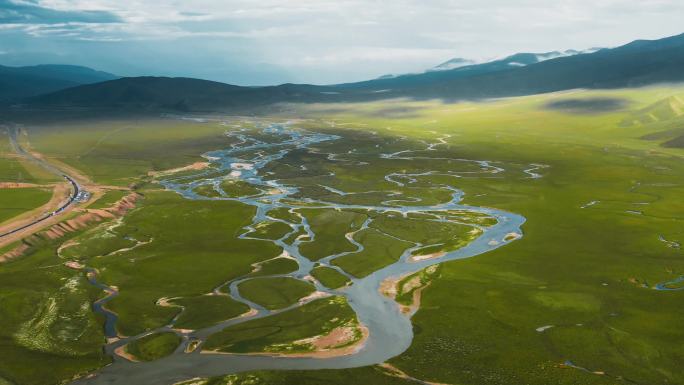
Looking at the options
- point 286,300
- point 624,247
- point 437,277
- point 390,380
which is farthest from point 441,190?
point 390,380

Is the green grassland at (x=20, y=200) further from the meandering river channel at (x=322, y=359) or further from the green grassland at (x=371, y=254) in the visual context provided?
the green grassland at (x=371, y=254)

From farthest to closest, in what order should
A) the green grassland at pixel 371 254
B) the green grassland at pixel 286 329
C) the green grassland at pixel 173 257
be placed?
the green grassland at pixel 371 254
the green grassland at pixel 173 257
the green grassland at pixel 286 329

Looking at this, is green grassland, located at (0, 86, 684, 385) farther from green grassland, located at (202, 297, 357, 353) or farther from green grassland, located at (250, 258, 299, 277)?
green grassland, located at (250, 258, 299, 277)

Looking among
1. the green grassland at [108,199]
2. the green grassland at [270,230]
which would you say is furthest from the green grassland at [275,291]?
the green grassland at [108,199]

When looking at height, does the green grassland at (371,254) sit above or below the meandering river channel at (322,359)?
above

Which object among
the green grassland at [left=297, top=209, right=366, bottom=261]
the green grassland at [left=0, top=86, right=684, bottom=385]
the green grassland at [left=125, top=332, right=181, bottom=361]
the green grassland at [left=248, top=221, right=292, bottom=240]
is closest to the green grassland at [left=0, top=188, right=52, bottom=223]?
the green grassland at [left=0, top=86, right=684, bottom=385]

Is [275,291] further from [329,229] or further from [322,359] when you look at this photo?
[329,229]

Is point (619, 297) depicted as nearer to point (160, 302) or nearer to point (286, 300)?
point (286, 300)
